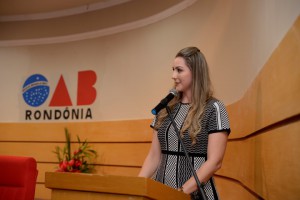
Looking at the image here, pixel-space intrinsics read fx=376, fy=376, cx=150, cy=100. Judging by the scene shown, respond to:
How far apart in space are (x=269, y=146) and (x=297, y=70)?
0.50 m

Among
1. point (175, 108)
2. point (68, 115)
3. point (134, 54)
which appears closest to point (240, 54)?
point (175, 108)

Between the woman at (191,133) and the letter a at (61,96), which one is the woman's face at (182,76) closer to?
the woman at (191,133)

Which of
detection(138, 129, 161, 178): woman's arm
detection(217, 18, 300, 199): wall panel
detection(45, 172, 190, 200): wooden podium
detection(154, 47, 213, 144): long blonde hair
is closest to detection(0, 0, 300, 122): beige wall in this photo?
detection(217, 18, 300, 199): wall panel

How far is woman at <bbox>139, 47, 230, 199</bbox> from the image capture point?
1.74 m

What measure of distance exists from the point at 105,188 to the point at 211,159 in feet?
1.95

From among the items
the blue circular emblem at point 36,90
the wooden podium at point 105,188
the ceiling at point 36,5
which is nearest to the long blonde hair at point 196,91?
the wooden podium at point 105,188

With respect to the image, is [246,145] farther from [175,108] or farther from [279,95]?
[279,95]

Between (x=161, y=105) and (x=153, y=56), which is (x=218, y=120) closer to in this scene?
(x=161, y=105)

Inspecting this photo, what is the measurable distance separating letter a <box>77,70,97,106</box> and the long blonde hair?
9.83 feet

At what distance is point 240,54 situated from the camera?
2.59 m

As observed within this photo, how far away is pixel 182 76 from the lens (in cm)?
194

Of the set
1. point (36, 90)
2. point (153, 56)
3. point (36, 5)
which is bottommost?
point (36, 90)

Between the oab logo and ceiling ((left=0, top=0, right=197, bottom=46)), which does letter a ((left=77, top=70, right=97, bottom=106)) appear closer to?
the oab logo

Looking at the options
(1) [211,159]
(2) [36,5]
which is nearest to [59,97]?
(2) [36,5]
